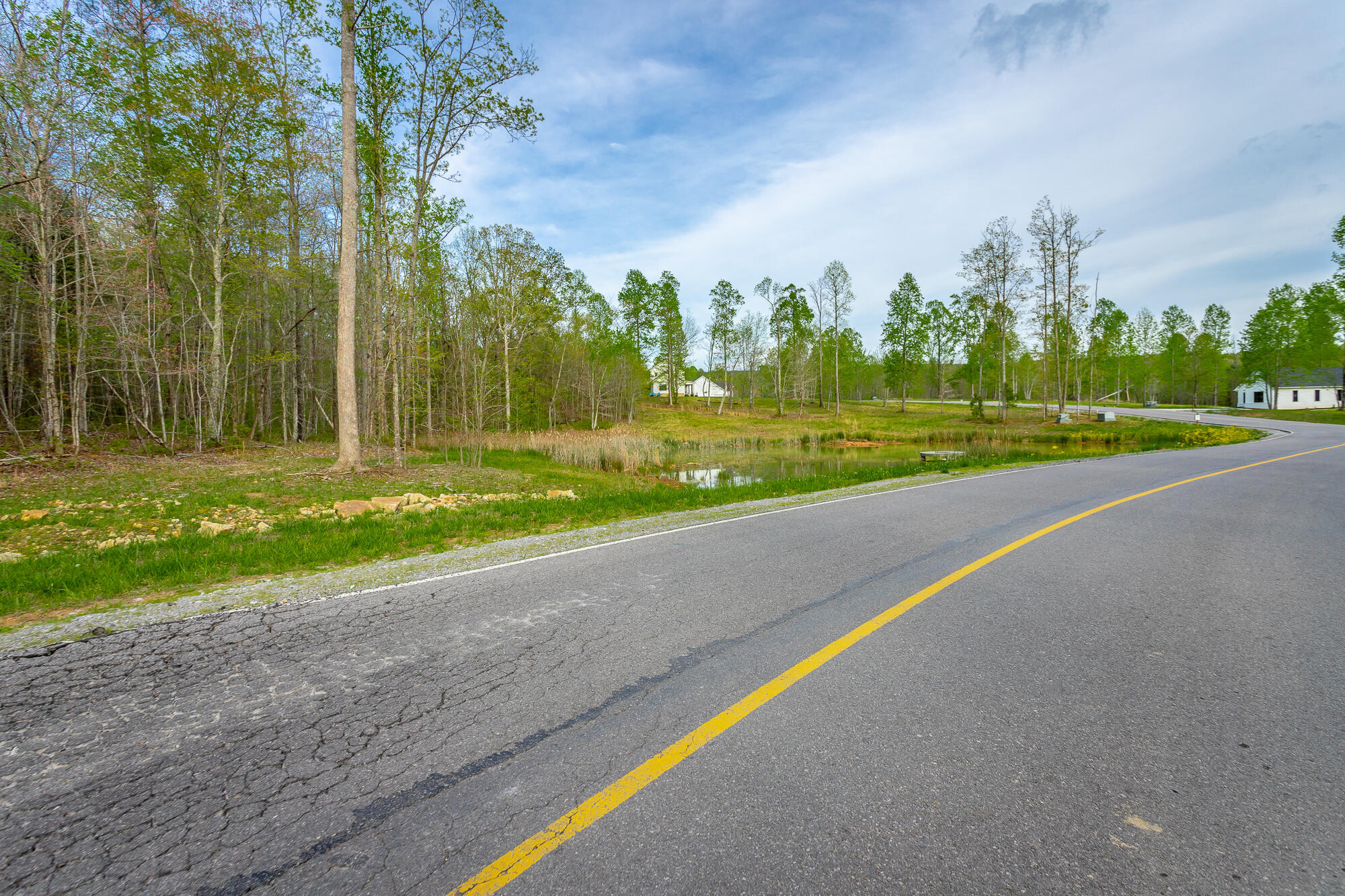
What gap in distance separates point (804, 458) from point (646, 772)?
24.8 meters

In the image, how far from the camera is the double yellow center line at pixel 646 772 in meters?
2.02

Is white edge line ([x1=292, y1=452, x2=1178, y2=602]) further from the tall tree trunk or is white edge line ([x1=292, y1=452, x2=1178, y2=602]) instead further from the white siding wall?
the white siding wall

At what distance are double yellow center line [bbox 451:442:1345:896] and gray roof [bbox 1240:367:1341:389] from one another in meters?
78.7

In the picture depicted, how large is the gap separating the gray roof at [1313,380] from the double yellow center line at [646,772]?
78740 millimetres

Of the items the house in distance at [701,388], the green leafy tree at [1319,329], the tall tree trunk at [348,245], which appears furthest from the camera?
the house in distance at [701,388]

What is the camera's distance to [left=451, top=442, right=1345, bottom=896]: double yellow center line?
2.02 m

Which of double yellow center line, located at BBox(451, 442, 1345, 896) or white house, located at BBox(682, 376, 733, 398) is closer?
double yellow center line, located at BBox(451, 442, 1345, 896)

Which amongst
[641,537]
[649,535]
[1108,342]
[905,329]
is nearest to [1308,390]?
[1108,342]

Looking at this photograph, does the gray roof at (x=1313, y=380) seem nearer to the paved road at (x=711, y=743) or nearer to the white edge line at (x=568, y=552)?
the white edge line at (x=568, y=552)

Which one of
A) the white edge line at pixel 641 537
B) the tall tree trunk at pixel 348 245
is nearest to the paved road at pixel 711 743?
the white edge line at pixel 641 537

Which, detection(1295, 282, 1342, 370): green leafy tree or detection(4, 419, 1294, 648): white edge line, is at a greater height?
detection(1295, 282, 1342, 370): green leafy tree

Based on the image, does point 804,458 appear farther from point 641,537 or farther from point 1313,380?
point 1313,380

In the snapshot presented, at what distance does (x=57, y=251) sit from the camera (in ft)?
46.9

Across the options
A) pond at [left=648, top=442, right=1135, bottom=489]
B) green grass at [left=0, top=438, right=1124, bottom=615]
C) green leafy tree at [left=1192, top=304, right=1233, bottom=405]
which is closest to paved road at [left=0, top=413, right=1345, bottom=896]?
green grass at [left=0, top=438, right=1124, bottom=615]
